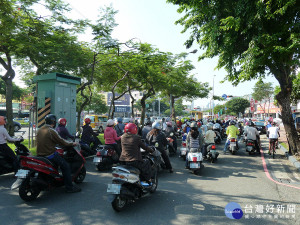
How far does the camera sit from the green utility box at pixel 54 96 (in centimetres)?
1007

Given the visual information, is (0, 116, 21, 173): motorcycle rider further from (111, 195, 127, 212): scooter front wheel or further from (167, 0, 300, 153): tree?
(167, 0, 300, 153): tree

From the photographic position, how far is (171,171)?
719cm

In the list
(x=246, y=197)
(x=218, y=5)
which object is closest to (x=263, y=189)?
(x=246, y=197)

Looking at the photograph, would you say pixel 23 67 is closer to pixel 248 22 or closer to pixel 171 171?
pixel 171 171

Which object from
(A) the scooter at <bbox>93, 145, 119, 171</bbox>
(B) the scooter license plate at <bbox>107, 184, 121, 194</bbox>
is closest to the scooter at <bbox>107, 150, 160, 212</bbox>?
(B) the scooter license plate at <bbox>107, 184, 121, 194</bbox>

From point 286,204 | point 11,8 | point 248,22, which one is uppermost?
point 11,8

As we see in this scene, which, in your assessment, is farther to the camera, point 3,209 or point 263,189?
point 263,189

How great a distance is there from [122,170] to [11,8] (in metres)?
7.96

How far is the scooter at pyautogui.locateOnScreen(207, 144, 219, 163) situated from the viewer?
8617mm

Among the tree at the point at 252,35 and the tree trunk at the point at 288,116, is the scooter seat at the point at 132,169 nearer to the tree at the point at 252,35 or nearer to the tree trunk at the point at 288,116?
the tree at the point at 252,35

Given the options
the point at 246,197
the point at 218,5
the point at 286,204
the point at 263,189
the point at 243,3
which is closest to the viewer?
the point at 286,204

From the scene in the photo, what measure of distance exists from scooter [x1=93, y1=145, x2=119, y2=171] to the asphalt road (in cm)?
36

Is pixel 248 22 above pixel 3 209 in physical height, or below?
above

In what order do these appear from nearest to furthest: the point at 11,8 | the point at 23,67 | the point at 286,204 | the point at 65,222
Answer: the point at 65,222
the point at 286,204
the point at 11,8
the point at 23,67
